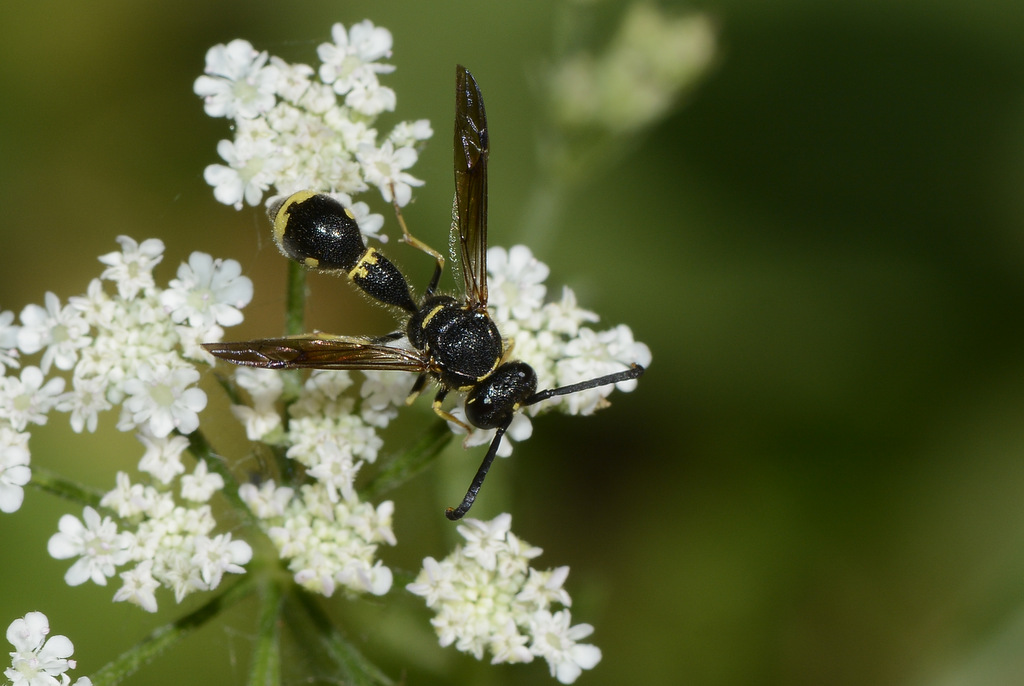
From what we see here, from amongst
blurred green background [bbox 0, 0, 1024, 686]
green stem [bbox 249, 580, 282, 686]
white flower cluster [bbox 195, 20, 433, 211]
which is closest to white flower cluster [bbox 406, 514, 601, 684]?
green stem [bbox 249, 580, 282, 686]

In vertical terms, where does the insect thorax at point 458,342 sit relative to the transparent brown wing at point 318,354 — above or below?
above

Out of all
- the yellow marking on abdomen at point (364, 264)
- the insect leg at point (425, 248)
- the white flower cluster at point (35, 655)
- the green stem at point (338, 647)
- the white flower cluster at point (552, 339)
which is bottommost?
the white flower cluster at point (35, 655)

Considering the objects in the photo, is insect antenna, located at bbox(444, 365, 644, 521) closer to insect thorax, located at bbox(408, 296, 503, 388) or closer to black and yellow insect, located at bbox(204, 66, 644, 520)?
black and yellow insect, located at bbox(204, 66, 644, 520)

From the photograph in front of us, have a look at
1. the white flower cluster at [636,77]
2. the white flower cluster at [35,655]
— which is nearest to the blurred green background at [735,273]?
the white flower cluster at [636,77]

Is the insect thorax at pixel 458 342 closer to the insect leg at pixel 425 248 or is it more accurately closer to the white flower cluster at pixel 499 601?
the insect leg at pixel 425 248

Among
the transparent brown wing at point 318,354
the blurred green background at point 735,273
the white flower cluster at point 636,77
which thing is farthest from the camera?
the blurred green background at point 735,273

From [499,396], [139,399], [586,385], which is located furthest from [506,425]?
[139,399]

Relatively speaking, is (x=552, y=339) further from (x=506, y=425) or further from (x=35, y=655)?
(x=35, y=655)
